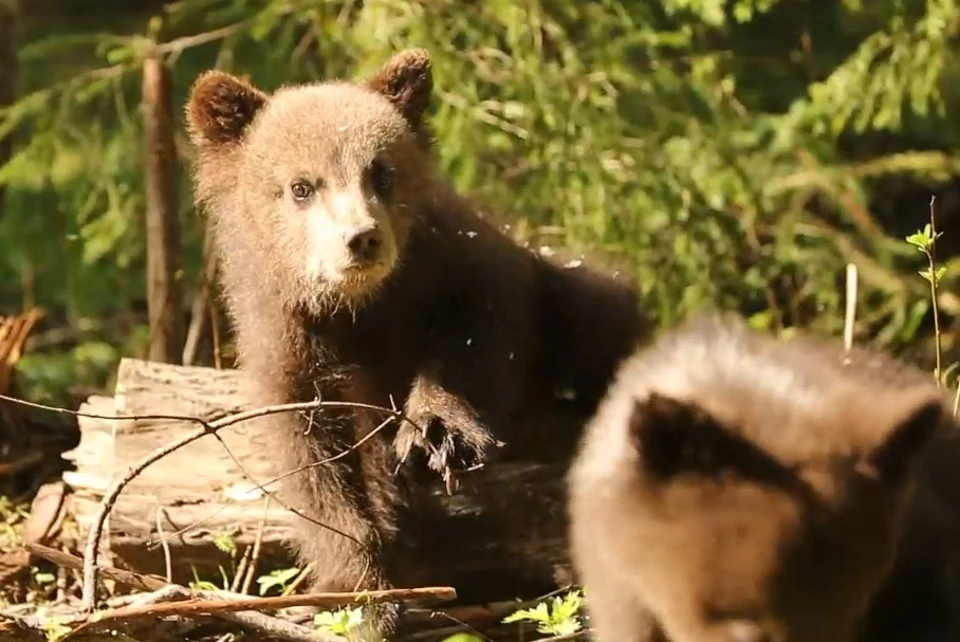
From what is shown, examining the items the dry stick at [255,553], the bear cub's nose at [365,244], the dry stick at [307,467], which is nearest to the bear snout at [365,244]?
the bear cub's nose at [365,244]

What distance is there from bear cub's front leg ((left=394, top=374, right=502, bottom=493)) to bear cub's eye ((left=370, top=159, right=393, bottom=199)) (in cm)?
74

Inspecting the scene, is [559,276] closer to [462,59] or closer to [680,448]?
[462,59]

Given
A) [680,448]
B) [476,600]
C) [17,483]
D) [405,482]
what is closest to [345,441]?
[405,482]

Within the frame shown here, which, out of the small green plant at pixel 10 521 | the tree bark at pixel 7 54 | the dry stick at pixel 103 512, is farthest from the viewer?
the tree bark at pixel 7 54

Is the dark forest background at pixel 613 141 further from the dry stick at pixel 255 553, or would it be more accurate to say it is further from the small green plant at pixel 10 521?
the dry stick at pixel 255 553

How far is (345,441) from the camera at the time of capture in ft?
16.6

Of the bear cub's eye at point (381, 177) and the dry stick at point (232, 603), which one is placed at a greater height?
the bear cub's eye at point (381, 177)

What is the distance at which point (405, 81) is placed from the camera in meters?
5.25

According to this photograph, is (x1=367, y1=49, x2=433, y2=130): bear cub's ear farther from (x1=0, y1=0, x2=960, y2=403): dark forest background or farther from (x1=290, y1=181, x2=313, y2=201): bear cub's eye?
(x1=0, y1=0, x2=960, y2=403): dark forest background

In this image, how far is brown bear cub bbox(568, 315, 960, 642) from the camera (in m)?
3.18

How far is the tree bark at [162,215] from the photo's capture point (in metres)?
6.51

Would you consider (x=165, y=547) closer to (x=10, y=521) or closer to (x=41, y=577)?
(x=41, y=577)

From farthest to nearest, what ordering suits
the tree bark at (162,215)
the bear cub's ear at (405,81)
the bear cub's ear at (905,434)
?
the tree bark at (162,215)
the bear cub's ear at (405,81)
the bear cub's ear at (905,434)

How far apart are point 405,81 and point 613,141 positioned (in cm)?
184
